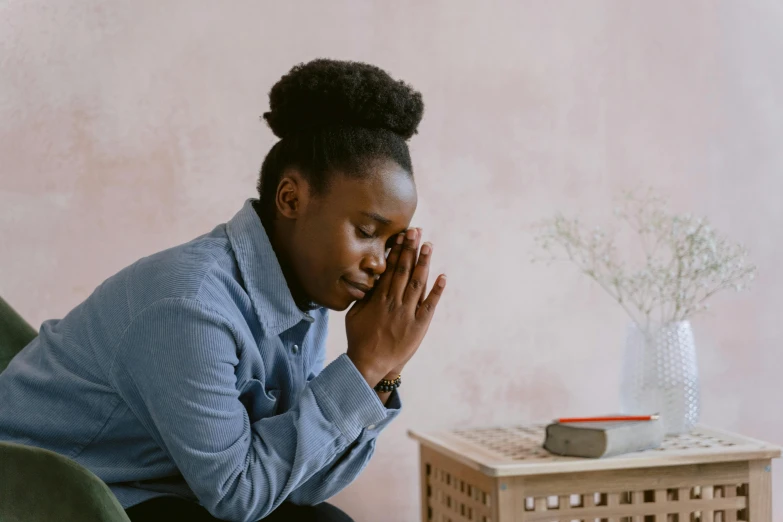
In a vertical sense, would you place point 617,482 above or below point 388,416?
below

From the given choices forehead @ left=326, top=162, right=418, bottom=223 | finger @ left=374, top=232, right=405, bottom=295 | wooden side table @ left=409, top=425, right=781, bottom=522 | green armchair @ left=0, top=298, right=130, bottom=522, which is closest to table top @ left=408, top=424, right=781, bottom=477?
wooden side table @ left=409, top=425, right=781, bottom=522

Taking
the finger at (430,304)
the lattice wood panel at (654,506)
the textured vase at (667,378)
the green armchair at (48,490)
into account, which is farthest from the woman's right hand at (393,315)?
the textured vase at (667,378)

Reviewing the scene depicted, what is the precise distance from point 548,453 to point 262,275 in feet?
2.33

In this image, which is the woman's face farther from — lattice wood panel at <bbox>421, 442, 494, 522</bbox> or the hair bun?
lattice wood panel at <bbox>421, 442, 494, 522</bbox>

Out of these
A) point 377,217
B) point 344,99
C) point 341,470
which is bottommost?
point 341,470

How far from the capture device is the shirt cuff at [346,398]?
98 centimetres

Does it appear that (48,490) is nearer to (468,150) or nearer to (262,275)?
(262,275)

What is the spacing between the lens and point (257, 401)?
1055 millimetres

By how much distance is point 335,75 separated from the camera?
1.08m

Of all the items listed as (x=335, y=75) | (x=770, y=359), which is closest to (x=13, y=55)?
(x=335, y=75)

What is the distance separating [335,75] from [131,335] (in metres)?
0.42

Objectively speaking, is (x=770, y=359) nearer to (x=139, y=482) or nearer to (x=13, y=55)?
(x=139, y=482)

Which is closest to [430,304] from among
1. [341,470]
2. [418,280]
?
[418,280]

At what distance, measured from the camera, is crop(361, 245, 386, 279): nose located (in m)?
1.07
